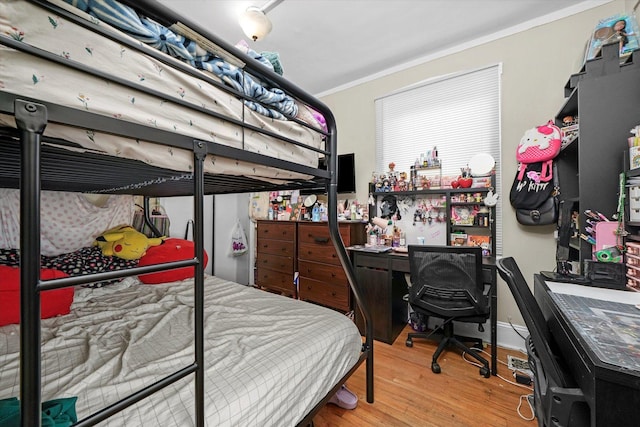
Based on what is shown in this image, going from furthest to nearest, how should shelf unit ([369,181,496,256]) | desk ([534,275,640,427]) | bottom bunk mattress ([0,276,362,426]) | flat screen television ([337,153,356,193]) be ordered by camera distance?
flat screen television ([337,153,356,193])
shelf unit ([369,181,496,256])
bottom bunk mattress ([0,276,362,426])
desk ([534,275,640,427])

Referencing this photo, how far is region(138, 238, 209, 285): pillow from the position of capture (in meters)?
2.06

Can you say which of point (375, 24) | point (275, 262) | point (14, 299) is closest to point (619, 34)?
point (375, 24)

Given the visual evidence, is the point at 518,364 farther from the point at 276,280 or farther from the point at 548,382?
the point at 276,280

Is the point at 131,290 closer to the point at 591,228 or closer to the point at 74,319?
the point at 74,319

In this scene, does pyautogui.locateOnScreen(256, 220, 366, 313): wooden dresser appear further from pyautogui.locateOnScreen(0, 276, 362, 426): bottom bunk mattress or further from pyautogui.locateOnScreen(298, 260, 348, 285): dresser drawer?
pyautogui.locateOnScreen(0, 276, 362, 426): bottom bunk mattress

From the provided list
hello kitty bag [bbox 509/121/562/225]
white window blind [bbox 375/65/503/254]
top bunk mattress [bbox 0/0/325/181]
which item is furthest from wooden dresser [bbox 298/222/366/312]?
top bunk mattress [bbox 0/0/325/181]

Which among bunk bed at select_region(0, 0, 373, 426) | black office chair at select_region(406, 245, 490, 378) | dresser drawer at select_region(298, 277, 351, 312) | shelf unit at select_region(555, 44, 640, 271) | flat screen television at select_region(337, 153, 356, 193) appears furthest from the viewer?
flat screen television at select_region(337, 153, 356, 193)

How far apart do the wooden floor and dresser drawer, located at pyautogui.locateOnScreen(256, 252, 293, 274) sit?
4.72 ft

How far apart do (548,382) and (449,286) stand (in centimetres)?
113

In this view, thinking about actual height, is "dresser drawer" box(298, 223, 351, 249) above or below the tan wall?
below

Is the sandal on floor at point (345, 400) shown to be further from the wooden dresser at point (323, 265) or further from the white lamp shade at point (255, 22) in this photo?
the white lamp shade at point (255, 22)

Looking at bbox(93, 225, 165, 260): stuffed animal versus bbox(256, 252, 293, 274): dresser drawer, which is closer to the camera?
bbox(93, 225, 165, 260): stuffed animal

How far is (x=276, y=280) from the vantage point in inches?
129

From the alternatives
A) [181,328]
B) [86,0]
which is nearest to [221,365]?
[181,328]
